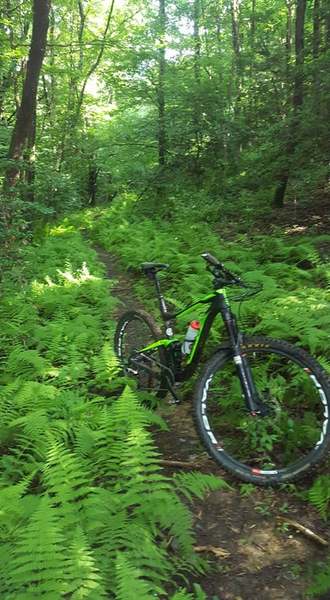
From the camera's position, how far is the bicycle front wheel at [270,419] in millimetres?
3490

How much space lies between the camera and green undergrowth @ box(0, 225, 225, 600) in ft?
7.25

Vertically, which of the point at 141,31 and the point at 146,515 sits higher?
the point at 141,31

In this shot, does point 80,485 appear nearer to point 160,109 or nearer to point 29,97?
point 29,97

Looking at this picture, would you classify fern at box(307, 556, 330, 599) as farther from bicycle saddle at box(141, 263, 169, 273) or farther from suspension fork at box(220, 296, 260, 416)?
bicycle saddle at box(141, 263, 169, 273)

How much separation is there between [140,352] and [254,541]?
2374 mm

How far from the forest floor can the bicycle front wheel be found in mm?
172

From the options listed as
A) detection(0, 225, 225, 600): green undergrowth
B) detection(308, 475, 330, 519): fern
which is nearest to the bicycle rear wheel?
detection(0, 225, 225, 600): green undergrowth

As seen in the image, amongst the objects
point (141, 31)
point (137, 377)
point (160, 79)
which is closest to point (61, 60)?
point (141, 31)

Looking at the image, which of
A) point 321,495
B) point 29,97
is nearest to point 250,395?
point 321,495

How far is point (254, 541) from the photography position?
310 cm

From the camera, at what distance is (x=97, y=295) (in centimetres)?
828

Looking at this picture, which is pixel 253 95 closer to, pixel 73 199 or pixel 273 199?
pixel 273 199

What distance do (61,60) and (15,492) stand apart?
2329cm

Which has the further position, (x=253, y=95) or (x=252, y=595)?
(x=253, y=95)
